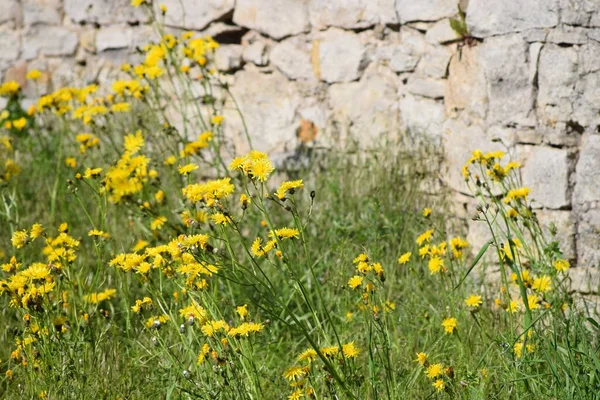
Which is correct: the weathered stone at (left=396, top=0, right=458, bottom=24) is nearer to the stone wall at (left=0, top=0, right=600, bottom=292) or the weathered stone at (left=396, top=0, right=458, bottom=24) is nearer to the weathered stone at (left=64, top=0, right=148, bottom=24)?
the stone wall at (left=0, top=0, right=600, bottom=292)

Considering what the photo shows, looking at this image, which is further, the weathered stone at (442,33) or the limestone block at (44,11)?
the limestone block at (44,11)

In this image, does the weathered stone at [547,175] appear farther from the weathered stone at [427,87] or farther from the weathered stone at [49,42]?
the weathered stone at [49,42]

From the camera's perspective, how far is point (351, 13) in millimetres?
4504

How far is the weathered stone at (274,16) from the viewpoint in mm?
4770

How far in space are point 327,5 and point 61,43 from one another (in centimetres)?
237

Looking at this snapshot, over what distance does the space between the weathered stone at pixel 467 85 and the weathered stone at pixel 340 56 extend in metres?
0.62

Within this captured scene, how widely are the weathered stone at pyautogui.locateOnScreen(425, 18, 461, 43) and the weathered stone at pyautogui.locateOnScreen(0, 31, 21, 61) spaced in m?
3.42

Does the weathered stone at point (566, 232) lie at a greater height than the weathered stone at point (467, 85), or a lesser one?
lesser

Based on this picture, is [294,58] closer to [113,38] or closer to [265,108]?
[265,108]

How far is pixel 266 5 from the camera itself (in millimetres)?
4879

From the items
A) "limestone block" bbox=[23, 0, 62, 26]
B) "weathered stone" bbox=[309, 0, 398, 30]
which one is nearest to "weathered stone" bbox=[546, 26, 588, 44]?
"weathered stone" bbox=[309, 0, 398, 30]

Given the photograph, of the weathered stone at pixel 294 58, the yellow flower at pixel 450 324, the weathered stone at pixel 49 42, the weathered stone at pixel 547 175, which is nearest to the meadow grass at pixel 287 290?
the yellow flower at pixel 450 324

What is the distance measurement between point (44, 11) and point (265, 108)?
214cm

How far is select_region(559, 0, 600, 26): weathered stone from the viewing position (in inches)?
136
